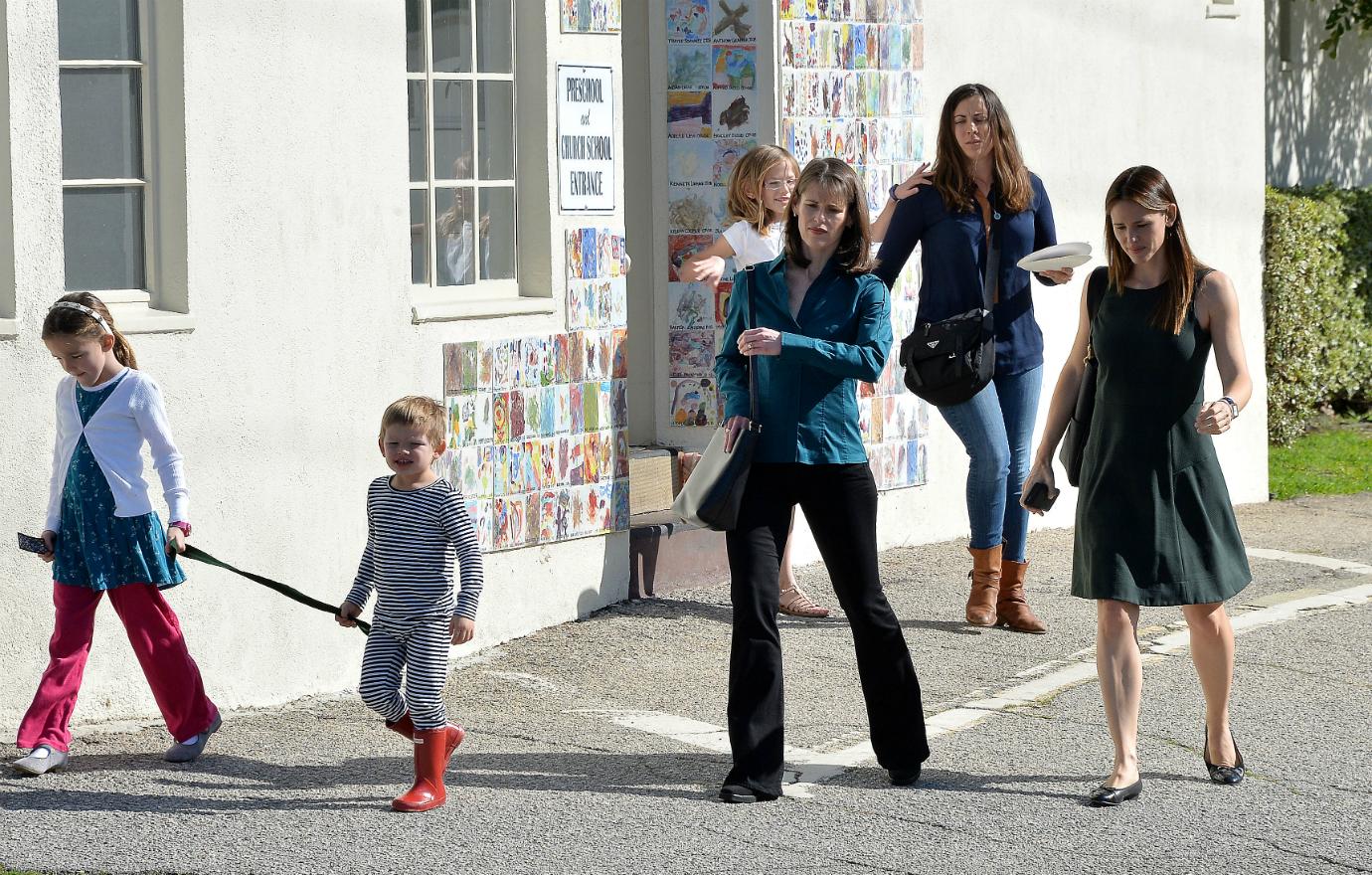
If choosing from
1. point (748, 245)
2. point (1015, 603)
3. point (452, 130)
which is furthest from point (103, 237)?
point (1015, 603)

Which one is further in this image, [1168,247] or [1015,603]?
[1015,603]

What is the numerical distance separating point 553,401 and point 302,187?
5.27ft

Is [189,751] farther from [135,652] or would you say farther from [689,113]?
[689,113]

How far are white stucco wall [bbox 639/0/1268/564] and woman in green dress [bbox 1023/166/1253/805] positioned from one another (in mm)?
3724

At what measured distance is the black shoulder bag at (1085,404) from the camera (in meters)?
5.87

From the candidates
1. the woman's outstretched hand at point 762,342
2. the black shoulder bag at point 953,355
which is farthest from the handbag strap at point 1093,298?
the black shoulder bag at point 953,355

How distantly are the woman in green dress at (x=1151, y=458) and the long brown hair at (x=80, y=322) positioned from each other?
9.58ft

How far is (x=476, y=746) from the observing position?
20.9ft

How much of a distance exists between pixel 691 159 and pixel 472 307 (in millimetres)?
2223

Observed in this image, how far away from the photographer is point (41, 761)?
5.90 metres

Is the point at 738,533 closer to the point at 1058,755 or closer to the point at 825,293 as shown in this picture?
the point at 825,293

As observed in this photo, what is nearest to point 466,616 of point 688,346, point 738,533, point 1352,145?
point 738,533

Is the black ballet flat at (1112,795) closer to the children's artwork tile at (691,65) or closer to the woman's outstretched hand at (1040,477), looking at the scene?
the woman's outstretched hand at (1040,477)

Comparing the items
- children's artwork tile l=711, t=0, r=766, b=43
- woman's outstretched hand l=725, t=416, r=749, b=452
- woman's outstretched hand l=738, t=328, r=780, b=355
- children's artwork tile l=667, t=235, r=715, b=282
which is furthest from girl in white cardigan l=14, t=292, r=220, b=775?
children's artwork tile l=711, t=0, r=766, b=43
